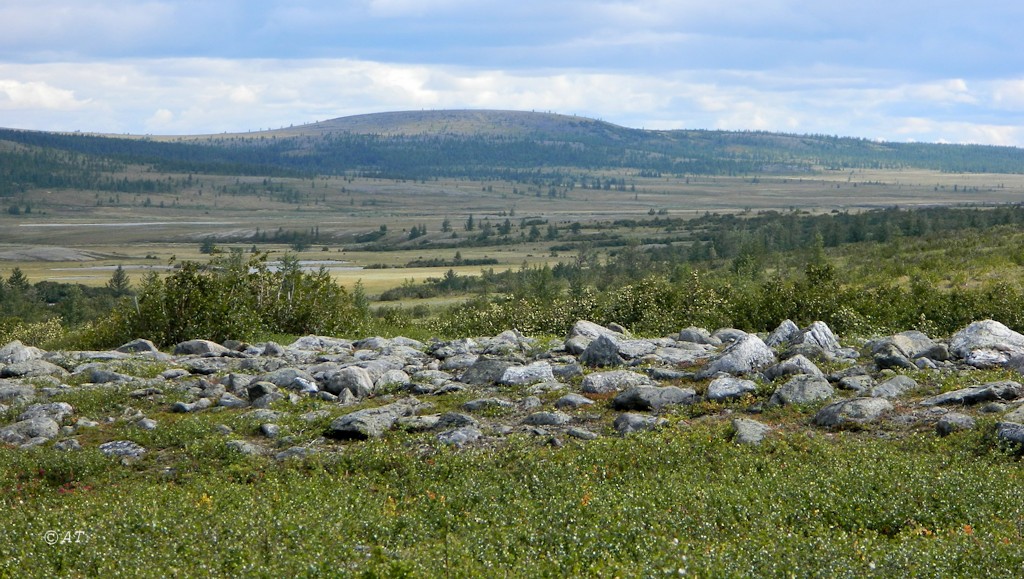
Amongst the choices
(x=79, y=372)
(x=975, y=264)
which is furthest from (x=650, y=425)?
(x=975, y=264)

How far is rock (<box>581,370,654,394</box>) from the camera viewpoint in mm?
15906

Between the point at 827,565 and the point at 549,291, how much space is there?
3441 centimetres

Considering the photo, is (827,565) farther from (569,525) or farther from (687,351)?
(687,351)

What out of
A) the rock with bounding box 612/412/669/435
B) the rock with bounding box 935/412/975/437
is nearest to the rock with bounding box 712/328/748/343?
the rock with bounding box 612/412/669/435

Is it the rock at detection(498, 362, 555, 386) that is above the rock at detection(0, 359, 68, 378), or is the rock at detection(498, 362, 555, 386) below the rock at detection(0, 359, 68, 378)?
above

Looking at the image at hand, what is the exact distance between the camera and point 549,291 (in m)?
42.2

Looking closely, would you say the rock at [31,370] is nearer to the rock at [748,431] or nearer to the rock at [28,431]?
the rock at [28,431]

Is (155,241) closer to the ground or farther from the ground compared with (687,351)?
closer to the ground

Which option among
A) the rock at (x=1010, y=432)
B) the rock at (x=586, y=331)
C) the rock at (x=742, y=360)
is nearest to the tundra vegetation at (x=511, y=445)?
the rock at (x=1010, y=432)

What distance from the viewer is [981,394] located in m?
13.5

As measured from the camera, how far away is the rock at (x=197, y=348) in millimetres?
20906

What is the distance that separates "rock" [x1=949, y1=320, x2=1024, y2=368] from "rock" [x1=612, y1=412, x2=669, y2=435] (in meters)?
6.58

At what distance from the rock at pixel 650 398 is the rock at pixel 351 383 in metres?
4.29

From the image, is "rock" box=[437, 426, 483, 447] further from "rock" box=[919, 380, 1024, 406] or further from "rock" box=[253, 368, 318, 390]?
"rock" box=[919, 380, 1024, 406]
